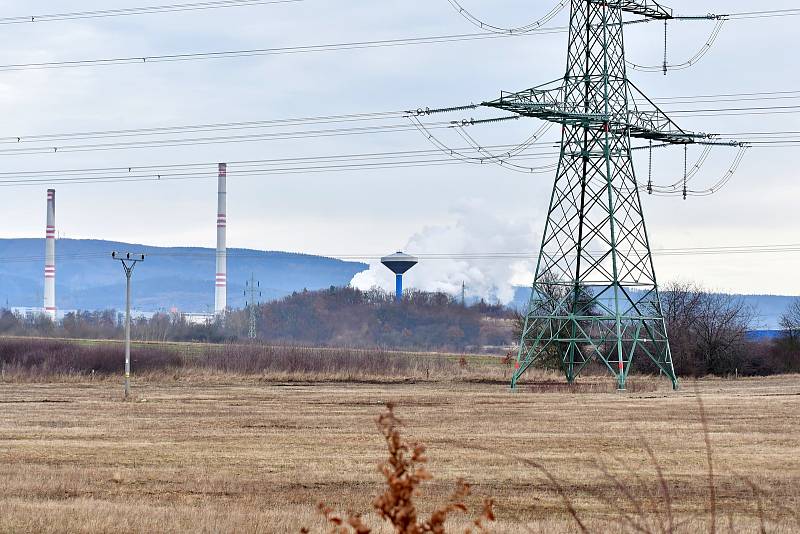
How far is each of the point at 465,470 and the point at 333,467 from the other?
9.20ft

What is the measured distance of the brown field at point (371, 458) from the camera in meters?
19.4

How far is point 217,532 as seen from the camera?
17578 mm

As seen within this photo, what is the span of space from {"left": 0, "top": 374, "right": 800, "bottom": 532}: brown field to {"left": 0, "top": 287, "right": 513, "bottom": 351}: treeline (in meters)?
74.7

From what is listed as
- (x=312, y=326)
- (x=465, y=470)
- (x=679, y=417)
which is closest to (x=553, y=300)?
(x=679, y=417)

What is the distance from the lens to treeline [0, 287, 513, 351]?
12912 cm

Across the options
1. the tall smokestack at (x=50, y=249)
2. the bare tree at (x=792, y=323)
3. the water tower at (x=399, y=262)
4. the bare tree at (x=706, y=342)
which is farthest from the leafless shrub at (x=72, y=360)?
the tall smokestack at (x=50, y=249)

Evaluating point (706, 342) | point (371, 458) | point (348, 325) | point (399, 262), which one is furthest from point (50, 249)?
point (371, 458)

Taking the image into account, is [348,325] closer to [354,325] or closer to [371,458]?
[354,325]

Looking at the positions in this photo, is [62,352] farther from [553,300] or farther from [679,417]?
[679,417]

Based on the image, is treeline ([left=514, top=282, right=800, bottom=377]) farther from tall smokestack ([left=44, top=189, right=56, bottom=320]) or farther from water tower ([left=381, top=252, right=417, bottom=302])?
tall smokestack ([left=44, top=189, right=56, bottom=320])

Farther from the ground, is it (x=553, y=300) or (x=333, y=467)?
(x=553, y=300)

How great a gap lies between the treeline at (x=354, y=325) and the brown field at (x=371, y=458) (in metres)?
74.7

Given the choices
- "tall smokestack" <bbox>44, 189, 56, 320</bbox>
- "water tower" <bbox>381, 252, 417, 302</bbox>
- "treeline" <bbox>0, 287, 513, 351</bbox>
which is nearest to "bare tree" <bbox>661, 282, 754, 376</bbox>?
"treeline" <bbox>0, 287, 513, 351</bbox>

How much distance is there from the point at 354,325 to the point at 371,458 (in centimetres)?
10388
